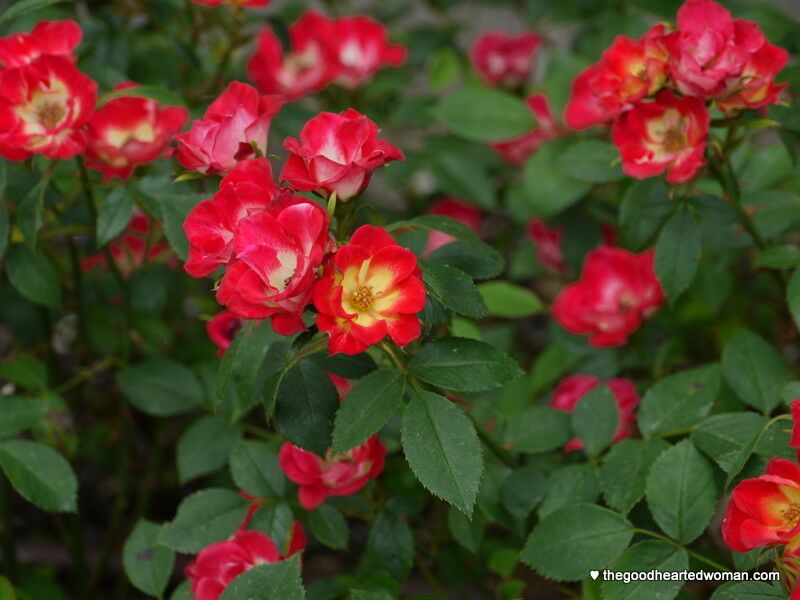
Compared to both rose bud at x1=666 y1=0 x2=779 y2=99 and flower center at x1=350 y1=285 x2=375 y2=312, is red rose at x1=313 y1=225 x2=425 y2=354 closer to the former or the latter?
flower center at x1=350 y1=285 x2=375 y2=312

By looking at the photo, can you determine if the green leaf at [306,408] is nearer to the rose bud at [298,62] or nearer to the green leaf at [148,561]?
the green leaf at [148,561]

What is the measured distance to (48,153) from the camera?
1010 millimetres

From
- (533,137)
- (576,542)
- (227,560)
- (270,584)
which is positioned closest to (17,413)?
(227,560)

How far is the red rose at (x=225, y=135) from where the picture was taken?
0.88 metres

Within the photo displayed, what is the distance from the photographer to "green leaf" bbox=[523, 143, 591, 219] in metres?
1.51

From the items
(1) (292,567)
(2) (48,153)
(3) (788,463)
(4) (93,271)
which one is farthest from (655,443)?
(4) (93,271)

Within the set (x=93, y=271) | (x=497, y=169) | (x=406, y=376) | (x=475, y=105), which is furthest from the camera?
(x=497, y=169)

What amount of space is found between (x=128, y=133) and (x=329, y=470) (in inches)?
17.9

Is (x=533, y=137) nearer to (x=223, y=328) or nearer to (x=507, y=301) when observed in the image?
(x=507, y=301)

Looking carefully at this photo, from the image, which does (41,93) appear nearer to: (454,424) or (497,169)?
(454,424)

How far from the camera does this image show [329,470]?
0.98 meters

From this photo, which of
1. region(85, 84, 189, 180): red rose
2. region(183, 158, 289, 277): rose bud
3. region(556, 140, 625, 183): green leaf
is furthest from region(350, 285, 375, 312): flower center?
region(556, 140, 625, 183): green leaf

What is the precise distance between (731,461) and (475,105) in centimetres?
90

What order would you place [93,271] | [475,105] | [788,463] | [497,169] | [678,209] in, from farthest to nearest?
[497,169] → [475,105] → [93,271] → [678,209] → [788,463]
